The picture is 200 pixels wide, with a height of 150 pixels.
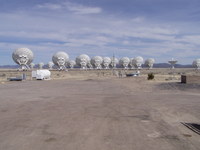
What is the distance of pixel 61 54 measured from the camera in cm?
14950

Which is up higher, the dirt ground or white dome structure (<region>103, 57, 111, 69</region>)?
white dome structure (<region>103, 57, 111, 69</region>)

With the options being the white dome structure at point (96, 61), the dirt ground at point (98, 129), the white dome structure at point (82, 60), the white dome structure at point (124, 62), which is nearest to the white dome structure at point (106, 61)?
the white dome structure at point (96, 61)

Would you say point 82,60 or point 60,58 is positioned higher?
point 60,58

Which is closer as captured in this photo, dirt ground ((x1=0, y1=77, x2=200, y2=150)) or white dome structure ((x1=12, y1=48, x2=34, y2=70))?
dirt ground ((x1=0, y1=77, x2=200, y2=150))

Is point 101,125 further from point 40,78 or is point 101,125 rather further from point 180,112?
point 40,78

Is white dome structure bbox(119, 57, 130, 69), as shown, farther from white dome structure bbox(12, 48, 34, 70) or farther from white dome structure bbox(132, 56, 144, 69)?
white dome structure bbox(12, 48, 34, 70)

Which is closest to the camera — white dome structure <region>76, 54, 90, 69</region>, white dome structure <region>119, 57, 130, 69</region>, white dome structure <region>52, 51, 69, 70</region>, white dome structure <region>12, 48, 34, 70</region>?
white dome structure <region>12, 48, 34, 70</region>

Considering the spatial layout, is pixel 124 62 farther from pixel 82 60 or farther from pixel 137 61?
pixel 82 60

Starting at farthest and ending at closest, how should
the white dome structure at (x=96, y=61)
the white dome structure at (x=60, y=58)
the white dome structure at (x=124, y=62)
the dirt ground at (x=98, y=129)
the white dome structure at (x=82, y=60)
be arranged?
the white dome structure at (x=124, y=62)
the white dome structure at (x=96, y=61)
the white dome structure at (x=82, y=60)
the white dome structure at (x=60, y=58)
the dirt ground at (x=98, y=129)

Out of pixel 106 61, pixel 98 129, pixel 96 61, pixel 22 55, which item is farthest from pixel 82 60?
pixel 98 129

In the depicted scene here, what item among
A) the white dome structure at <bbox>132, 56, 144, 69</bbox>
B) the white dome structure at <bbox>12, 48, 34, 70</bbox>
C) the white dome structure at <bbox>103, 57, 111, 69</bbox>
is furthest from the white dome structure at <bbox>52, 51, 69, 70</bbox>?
the white dome structure at <bbox>132, 56, 144, 69</bbox>

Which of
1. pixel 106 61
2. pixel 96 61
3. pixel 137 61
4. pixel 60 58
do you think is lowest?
pixel 96 61

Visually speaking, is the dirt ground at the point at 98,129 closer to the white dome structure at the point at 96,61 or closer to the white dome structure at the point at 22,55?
the white dome structure at the point at 22,55

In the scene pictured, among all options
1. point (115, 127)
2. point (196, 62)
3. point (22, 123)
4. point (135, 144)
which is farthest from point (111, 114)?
point (196, 62)
